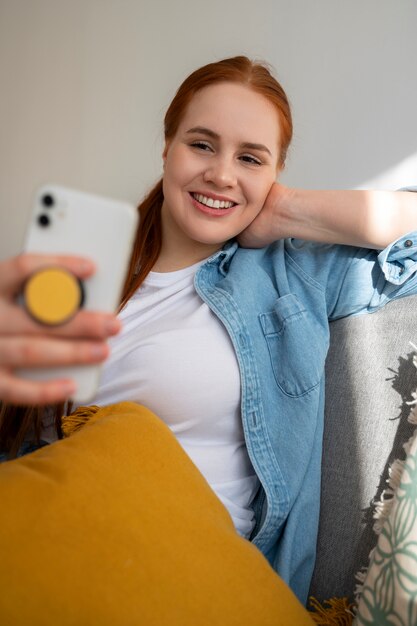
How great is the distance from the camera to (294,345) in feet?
3.66

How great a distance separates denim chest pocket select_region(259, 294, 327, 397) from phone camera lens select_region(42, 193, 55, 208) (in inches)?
24.5

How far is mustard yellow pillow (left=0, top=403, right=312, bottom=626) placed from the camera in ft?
2.19

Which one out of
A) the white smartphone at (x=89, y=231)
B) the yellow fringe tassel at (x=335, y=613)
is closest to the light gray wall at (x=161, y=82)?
the yellow fringe tassel at (x=335, y=613)

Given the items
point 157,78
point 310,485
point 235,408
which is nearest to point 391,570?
point 310,485

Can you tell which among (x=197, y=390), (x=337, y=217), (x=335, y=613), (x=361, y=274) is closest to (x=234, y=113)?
(x=337, y=217)

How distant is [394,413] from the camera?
108 centimetres

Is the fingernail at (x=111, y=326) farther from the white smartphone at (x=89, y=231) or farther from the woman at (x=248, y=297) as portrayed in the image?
the woman at (x=248, y=297)

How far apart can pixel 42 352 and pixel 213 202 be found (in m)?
0.74

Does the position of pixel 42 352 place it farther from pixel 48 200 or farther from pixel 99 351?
pixel 48 200

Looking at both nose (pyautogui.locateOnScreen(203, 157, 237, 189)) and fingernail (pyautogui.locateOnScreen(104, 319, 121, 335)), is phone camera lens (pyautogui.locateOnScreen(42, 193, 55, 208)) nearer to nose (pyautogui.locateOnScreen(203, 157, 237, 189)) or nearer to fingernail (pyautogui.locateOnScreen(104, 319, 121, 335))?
fingernail (pyautogui.locateOnScreen(104, 319, 121, 335))

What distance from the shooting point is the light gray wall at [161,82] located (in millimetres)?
1624

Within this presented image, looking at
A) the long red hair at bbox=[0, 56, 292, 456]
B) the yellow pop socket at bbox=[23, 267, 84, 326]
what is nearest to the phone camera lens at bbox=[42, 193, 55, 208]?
the yellow pop socket at bbox=[23, 267, 84, 326]

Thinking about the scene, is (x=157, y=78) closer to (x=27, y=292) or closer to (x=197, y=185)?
(x=197, y=185)

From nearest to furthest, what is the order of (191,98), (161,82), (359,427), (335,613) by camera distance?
(335,613)
(359,427)
(191,98)
(161,82)
